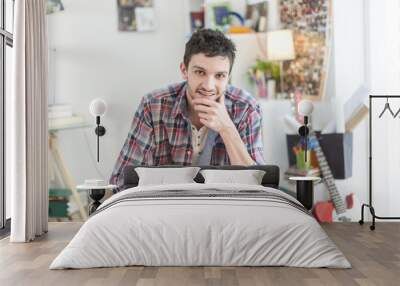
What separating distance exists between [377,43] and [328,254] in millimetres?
3579

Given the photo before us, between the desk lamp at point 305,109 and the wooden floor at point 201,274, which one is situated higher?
the desk lamp at point 305,109

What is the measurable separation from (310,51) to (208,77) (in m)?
1.23

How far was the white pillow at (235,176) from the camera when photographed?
256 inches

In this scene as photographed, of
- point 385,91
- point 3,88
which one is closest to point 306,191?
point 385,91

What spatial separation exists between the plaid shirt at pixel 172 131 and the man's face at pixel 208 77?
10 centimetres

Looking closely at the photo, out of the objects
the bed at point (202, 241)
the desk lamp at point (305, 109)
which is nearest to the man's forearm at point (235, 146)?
the desk lamp at point (305, 109)

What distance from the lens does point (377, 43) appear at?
7223 mm

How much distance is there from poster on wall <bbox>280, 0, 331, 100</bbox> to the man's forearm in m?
0.80

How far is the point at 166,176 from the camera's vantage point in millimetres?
6613

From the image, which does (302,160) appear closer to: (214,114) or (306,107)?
(306,107)

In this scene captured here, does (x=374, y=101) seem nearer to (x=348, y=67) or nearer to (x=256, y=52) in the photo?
(x=348, y=67)

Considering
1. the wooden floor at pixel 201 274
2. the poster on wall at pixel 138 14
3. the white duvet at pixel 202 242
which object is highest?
the poster on wall at pixel 138 14

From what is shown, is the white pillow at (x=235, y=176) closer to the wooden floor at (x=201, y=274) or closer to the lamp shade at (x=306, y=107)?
the lamp shade at (x=306, y=107)

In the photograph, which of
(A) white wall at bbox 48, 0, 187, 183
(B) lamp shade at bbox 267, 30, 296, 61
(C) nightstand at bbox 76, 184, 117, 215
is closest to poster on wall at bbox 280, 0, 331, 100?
(B) lamp shade at bbox 267, 30, 296, 61
